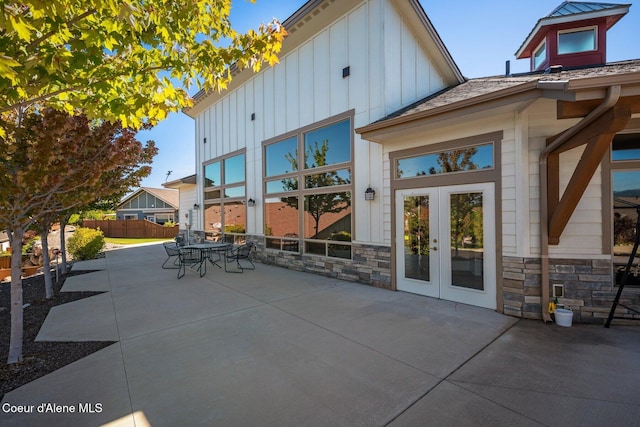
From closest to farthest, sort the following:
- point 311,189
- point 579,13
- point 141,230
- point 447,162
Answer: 1. point 447,162
2. point 579,13
3. point 311,189
4. point 141,230

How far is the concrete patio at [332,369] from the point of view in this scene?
8.24 ft

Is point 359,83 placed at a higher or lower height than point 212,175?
higher

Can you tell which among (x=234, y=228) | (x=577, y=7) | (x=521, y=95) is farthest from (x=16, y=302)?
(x=577, y=7)

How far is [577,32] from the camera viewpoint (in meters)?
8.06

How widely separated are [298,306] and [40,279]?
8.49 m

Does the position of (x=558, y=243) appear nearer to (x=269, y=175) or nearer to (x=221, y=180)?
(x=269, y=175)

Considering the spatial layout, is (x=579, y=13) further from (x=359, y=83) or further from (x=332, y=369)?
(x=332, y=369)

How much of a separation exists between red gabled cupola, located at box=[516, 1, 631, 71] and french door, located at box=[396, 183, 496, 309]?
6.13 meters

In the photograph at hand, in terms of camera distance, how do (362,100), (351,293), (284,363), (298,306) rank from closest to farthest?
1. (284,363)
2. (298,306)
3. (351,293)
4. (362,100)

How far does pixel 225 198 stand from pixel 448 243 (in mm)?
9880

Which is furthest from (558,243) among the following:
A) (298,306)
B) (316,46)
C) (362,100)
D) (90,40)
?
(316,46)

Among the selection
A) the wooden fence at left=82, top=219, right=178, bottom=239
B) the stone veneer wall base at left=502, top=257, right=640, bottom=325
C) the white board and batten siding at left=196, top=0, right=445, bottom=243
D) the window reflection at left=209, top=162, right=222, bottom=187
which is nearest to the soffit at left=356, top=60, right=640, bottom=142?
the white board and batten siding at left=196, top=0, right=445, bottom=243

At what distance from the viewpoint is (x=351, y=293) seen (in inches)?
246

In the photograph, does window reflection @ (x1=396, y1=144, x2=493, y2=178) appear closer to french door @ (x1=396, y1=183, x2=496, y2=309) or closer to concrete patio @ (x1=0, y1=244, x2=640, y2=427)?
french door @ (x1=396, y1=183, x2=496, y2=309)
